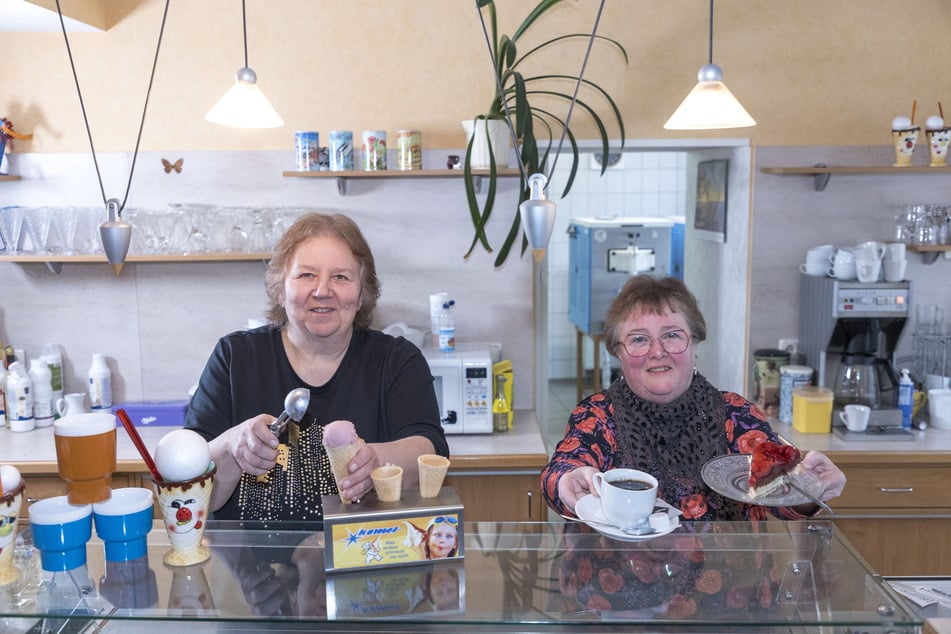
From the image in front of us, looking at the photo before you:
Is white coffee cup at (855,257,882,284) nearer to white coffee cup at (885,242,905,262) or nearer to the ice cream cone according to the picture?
white coffee cup at (885,242,905,262)

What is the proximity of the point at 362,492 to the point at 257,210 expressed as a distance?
85.4 inches

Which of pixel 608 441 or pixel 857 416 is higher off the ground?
pixel 608 441

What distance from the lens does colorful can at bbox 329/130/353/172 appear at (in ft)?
10.6

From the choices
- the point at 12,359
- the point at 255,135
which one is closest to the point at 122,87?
the point at 255,135

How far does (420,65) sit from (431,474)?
2.44 metres

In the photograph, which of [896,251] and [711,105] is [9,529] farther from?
[896,251]

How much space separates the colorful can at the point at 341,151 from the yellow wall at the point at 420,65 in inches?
8.5

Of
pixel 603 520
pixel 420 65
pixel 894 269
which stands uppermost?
pixel 420 65

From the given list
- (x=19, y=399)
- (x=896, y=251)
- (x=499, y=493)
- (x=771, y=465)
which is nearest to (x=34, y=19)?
(x=19, y=399)

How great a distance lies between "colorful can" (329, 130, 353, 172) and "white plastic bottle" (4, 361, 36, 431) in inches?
55.6

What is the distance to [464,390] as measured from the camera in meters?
3.13

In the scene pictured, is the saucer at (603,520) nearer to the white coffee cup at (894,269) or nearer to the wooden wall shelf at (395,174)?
the wooden wall shelf at (395,174)

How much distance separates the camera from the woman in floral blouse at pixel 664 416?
6.26 ft

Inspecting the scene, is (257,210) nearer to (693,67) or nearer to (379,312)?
(379,312)
